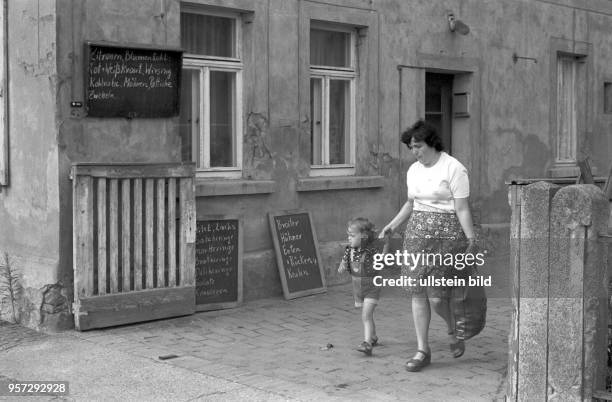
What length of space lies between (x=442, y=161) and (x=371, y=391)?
181cm

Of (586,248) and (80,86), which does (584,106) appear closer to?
(80,86)

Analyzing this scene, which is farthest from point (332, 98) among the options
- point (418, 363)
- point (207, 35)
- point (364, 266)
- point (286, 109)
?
point (418, 363)

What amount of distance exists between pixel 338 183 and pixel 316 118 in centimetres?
85

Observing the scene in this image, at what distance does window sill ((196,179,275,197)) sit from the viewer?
30.7 ft

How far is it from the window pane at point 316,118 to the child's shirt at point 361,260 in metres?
3.68

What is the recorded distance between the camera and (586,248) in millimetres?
5301

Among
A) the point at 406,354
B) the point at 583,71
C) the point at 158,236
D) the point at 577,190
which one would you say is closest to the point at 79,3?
the point at 158,236

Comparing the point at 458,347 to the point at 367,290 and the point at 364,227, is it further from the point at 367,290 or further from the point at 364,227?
the point at 364,227

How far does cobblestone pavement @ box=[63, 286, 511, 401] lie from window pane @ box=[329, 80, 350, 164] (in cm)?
206

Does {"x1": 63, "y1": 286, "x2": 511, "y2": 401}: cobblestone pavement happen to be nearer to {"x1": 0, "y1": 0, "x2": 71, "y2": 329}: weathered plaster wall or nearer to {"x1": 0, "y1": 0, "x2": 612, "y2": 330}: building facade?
{"x1": 0, "y1": 0, "x2": 71, "y2": 329}: weathered plaster wall

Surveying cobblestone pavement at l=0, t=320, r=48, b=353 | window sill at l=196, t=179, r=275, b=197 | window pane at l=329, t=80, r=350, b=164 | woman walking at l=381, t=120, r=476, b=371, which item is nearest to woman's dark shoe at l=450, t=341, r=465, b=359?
woman walking at l=381, t=120, r=476, b=371

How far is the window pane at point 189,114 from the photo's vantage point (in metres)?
9.60

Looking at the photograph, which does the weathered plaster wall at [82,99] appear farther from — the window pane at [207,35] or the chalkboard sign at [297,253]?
the chalkboard sign at [297,253]

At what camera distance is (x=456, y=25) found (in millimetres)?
12328
